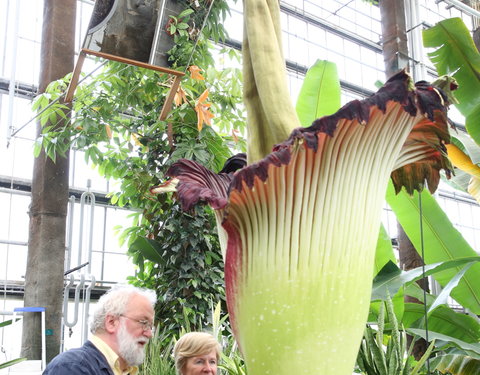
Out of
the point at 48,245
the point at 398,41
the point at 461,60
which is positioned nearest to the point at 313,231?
the point at 461,60

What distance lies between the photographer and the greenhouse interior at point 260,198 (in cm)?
67

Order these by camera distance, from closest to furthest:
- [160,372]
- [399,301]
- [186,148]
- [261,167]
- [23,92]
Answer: [261,167], [399,301], [160,372], [186,148], [23,92]

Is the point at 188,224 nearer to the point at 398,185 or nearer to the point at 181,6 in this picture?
the point at 181,6

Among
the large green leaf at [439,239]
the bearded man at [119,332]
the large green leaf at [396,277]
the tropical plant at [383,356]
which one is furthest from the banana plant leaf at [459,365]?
the bearded man at [119,332]

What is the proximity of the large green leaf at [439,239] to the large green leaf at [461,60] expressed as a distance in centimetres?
52

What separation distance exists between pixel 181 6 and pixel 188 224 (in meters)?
1.78

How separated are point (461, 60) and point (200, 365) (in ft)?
6.17

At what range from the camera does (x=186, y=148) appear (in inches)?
158

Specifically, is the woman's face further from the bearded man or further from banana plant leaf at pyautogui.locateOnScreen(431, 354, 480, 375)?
banana plant leaf at pyautogui.locateOnScreen(431, 354, 480, 375)

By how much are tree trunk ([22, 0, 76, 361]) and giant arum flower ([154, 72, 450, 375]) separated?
3.06 m

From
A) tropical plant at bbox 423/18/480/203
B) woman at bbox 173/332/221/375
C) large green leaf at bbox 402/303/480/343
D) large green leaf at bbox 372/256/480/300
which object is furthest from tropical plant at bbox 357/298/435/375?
tropical plant at bbox 423/18/480/203

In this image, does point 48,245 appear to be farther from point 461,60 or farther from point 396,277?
point 461,60

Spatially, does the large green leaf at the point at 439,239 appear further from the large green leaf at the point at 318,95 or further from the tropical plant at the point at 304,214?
the tropical plant at the point at 304,214

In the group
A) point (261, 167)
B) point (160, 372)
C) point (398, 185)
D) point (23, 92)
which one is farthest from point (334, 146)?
point (23, 92)
